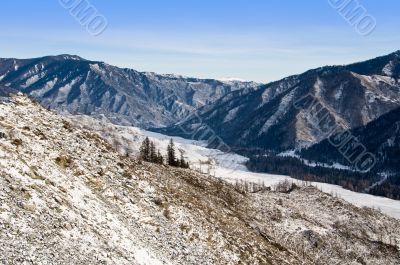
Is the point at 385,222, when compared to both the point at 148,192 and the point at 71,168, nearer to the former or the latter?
the point at 148,192

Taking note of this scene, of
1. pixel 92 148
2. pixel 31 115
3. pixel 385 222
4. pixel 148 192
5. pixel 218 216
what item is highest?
pixel 31 115

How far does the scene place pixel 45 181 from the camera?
143 feet

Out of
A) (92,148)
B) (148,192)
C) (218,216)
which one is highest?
(92,148)

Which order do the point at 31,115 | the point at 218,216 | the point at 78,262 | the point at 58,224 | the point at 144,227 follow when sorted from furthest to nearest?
the point at 218,216 → the point at 31,115 → the point at 144,227 → the point at 58,224 → the point at 78,262

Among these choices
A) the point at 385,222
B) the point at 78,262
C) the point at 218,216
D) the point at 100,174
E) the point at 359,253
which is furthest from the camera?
the point at 385,222

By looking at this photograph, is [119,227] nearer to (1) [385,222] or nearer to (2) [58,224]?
(2) [58,224]

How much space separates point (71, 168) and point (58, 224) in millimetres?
13104

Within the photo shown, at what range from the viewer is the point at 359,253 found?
95312 millimetres

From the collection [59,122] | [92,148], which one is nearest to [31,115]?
[59,122]

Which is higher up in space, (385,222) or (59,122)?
(59,122)

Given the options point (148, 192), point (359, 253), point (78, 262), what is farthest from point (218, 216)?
point (359, 253)

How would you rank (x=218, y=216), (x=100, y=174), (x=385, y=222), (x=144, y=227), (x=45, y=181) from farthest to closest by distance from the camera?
(x=385, y=222) < (x=218, y=216) < (x=100, y=174) < (x=144, y=227) < (x=45, y=181)

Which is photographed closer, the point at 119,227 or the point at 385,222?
the point at 119,227

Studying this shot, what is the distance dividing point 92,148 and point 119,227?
58.1 ft
